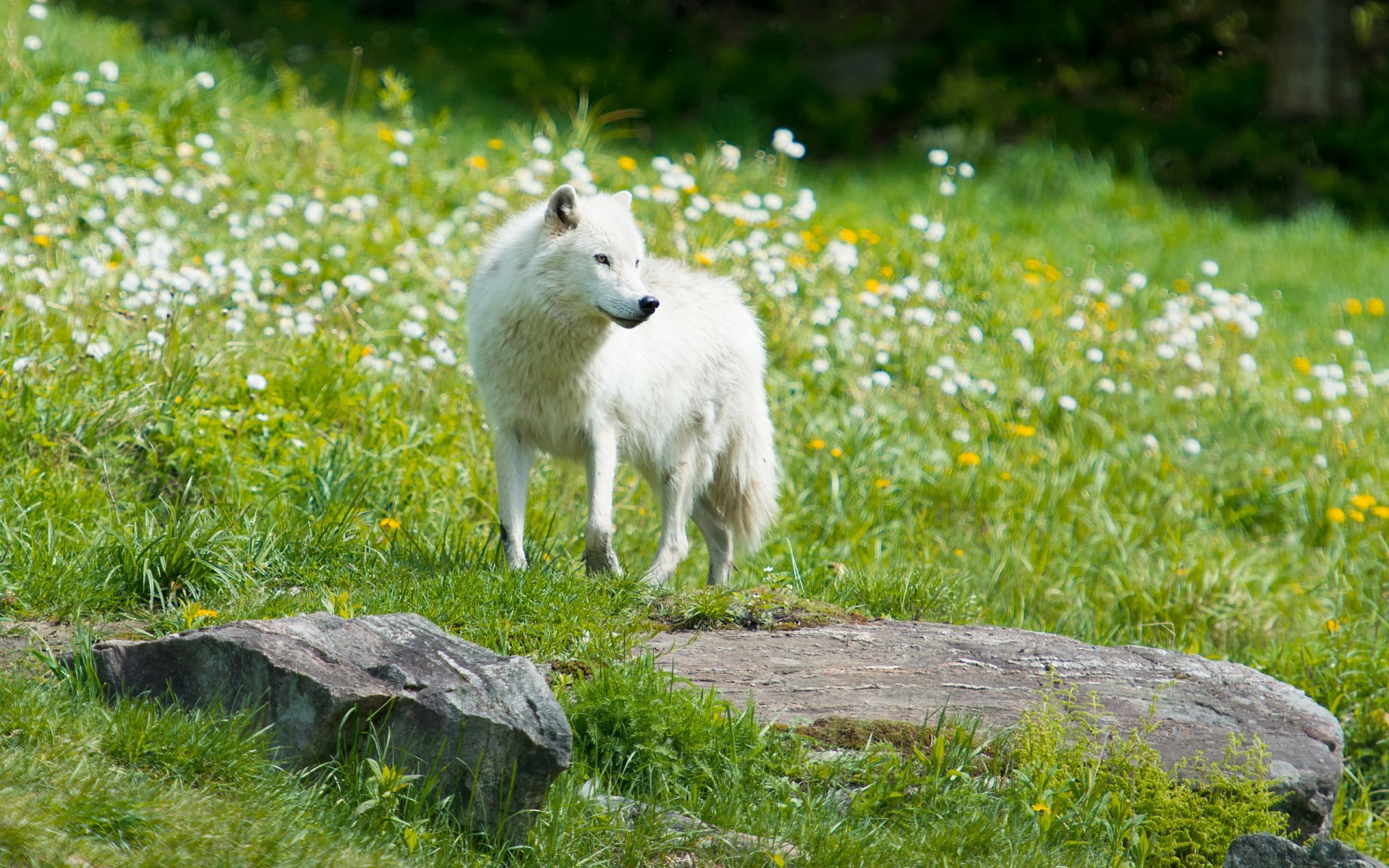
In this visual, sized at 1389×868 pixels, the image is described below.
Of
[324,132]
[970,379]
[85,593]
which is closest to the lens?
[85,593]

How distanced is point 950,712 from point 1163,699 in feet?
2.80

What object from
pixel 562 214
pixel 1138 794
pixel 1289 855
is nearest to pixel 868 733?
pixel 1138 794

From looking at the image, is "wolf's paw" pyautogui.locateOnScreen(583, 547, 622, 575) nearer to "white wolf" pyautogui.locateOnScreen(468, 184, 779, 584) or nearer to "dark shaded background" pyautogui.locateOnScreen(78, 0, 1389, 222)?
"white wolf" pyautogui.locateOnScreen(468, 184, 779, 584)

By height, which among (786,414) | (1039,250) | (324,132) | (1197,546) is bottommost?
(1197,546)

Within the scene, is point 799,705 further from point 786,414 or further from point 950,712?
point 786,414

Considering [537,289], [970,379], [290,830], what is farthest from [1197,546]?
[290,830]

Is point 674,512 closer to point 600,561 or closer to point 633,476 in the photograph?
point 600,561

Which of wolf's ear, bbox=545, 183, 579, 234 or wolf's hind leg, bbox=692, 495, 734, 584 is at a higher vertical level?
wolf's ear, bbox=545, 183, 579, 234

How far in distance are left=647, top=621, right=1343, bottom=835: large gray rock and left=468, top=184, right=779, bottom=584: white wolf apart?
3.18ft

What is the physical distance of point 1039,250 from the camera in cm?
1070

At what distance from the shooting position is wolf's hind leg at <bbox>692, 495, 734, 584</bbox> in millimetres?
6516

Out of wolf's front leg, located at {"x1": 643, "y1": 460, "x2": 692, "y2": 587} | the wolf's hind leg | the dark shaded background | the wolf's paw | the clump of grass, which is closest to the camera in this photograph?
the clump of grass

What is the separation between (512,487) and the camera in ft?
18.0

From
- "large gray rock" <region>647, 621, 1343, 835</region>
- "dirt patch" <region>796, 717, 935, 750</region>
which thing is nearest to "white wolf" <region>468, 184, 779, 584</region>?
"large gray rock" <region>647, 621, 1343, 835</region>
